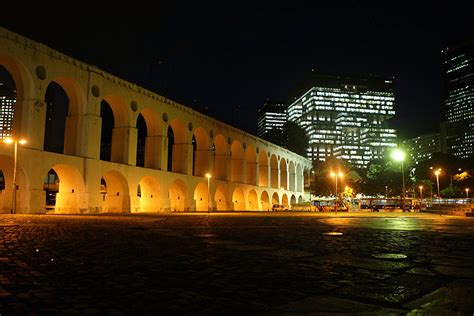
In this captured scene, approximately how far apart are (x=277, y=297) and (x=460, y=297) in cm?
168

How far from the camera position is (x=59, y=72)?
32.8m

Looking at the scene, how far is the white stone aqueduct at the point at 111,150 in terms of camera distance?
2959 centimetres

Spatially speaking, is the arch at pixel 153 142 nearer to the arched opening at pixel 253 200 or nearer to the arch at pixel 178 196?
the arch at pixel 178 196

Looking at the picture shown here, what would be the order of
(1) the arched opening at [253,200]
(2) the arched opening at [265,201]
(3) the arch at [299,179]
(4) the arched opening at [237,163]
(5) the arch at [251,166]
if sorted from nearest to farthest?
(4) the arched opening at [237,163] → (5) the arch at [251,166] → (1) the arched opening at [253,200] → (2) the arched opening at [265,201] → (3) the arch at [299,179]

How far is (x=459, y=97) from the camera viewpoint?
182750 mm

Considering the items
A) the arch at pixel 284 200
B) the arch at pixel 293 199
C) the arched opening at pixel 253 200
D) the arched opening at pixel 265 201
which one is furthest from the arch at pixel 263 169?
the arch at pixel 293 199

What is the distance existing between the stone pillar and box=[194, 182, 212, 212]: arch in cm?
1253

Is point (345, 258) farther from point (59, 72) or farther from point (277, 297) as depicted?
point (59, 72)

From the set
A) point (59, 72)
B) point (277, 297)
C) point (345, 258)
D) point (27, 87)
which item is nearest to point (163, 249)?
point (345, 258)

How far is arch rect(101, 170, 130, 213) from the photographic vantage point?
38.8 meters

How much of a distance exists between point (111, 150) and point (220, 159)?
61.8ft

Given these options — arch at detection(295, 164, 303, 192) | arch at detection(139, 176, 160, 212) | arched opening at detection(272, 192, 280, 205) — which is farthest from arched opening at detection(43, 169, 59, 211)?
arch at detection(295, 164, 303, 192)

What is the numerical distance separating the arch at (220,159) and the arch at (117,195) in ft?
65.3

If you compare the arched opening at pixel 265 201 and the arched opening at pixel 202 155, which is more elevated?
the arched opening at pixel 202 155
